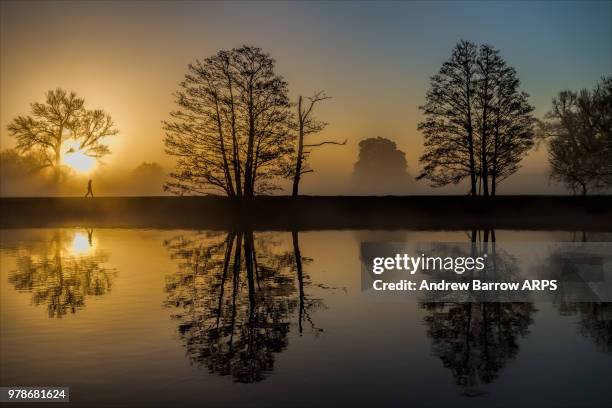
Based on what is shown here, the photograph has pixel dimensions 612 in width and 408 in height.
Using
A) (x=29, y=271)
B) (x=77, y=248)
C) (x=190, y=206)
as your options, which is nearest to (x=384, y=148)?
(x=190, y=206)

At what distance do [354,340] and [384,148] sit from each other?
4005 inches

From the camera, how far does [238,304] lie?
58.5ft

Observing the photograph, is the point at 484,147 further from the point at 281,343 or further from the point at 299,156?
the point at 281,343

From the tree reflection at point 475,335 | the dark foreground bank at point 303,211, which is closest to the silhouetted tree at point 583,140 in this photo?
the dark foreground bank at point 303,211

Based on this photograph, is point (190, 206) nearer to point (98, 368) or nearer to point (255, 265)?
point (255, 265)

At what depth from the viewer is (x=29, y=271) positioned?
82.1ft

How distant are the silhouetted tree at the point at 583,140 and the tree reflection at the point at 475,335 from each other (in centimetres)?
3672

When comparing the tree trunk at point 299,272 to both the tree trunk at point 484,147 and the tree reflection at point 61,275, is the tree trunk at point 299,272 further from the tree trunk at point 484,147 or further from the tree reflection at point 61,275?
the tree trunk at point 484,147

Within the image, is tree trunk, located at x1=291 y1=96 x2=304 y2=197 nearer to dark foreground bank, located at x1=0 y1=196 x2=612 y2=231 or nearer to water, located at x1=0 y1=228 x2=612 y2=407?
dark foreground bank, located at x1=0 y1=196 x2=612 y2=231

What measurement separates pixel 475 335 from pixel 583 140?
1743 inches


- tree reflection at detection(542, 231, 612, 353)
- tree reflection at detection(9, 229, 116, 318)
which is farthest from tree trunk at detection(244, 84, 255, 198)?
tree reflection at detection(542, 231, 612, 353)

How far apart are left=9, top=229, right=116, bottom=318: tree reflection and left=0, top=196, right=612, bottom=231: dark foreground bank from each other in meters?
17.7

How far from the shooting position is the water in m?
10.6

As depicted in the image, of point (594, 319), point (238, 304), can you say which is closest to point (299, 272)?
point (238, 304)
